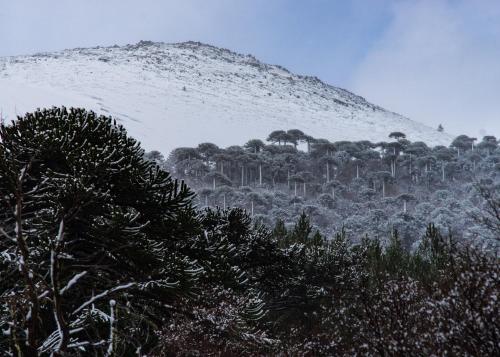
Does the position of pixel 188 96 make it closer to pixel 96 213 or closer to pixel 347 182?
pixel 347 182

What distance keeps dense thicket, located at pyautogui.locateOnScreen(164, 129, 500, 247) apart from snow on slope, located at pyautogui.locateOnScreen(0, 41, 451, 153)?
540 inches

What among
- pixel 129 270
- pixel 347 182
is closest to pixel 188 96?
pixel 347 182

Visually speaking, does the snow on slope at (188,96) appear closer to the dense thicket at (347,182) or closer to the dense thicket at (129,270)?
the dense thicket at (347,182)

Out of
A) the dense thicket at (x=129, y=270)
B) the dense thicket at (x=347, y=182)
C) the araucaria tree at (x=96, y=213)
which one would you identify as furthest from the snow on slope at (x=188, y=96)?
the araucaria tree at (x=96, y=213)

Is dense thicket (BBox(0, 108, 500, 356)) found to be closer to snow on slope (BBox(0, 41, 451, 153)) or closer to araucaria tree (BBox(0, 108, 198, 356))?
araucaria tree (BBox(0, 108, 198, 356))

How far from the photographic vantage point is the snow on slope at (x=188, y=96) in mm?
86438

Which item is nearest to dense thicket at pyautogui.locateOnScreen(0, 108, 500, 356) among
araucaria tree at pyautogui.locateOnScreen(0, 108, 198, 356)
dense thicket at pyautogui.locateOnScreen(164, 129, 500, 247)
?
araucaria tree at pyautogui.locateOnScreen(0, 108, 198, 356)

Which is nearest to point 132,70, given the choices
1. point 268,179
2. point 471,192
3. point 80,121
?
point 268,179

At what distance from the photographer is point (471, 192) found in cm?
6494

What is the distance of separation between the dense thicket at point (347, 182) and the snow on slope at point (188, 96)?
13.7 m

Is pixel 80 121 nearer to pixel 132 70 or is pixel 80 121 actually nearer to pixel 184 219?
pixel 184 219

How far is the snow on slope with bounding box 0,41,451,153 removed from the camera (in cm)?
8644

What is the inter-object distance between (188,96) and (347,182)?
45.2 m

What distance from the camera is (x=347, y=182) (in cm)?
7494
